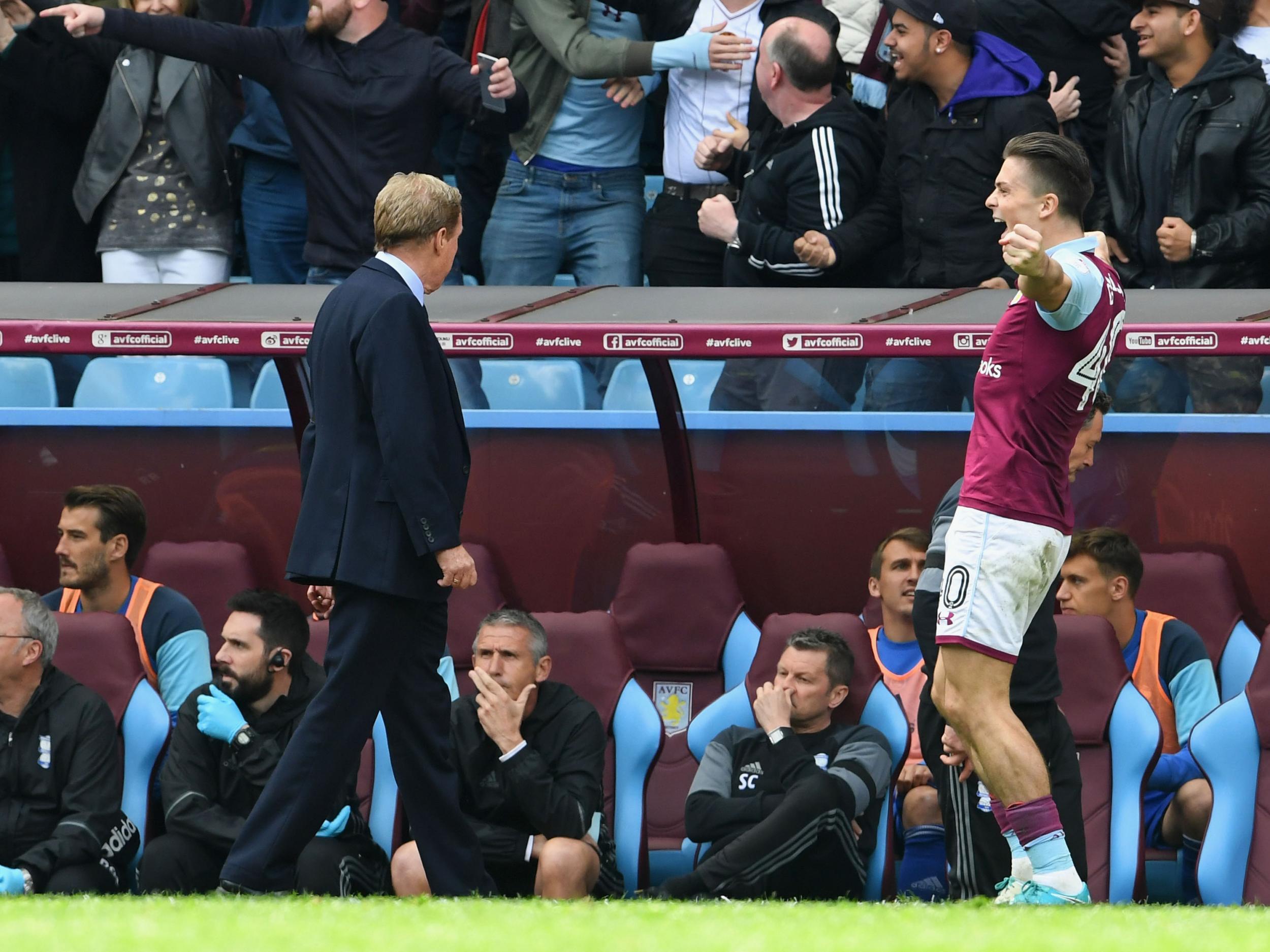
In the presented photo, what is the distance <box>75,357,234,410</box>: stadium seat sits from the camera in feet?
26.5

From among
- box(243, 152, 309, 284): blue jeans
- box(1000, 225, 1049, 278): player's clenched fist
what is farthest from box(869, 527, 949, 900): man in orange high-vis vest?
box(243, 152, 309, 284): blue jeans

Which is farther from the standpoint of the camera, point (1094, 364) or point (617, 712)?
point (617, 712)

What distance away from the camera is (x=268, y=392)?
7906 mm

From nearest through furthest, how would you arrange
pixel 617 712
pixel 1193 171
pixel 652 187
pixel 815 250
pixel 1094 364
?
1. pixel 1094 364
2. pixel 617 712
3. pixel 1193 171
4. pixel 815 250
5. pixel 652 187

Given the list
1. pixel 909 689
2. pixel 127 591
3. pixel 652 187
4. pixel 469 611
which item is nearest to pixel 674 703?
pixel 469 611

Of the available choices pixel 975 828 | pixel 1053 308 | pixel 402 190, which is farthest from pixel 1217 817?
pixel 402 190

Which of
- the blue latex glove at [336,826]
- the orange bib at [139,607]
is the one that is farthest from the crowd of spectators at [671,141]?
the blue latex glove at [336,826]

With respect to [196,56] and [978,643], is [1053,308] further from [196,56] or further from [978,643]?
[196,56]

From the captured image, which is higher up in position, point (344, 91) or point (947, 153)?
point (344, 91)

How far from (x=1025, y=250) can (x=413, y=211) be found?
171cm

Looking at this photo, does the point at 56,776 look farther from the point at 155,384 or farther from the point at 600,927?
the point at 600,927

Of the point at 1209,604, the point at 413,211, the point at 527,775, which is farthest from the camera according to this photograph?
the point at 1209,604

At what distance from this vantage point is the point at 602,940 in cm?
364

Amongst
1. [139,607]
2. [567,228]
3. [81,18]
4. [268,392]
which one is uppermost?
[81,18]
